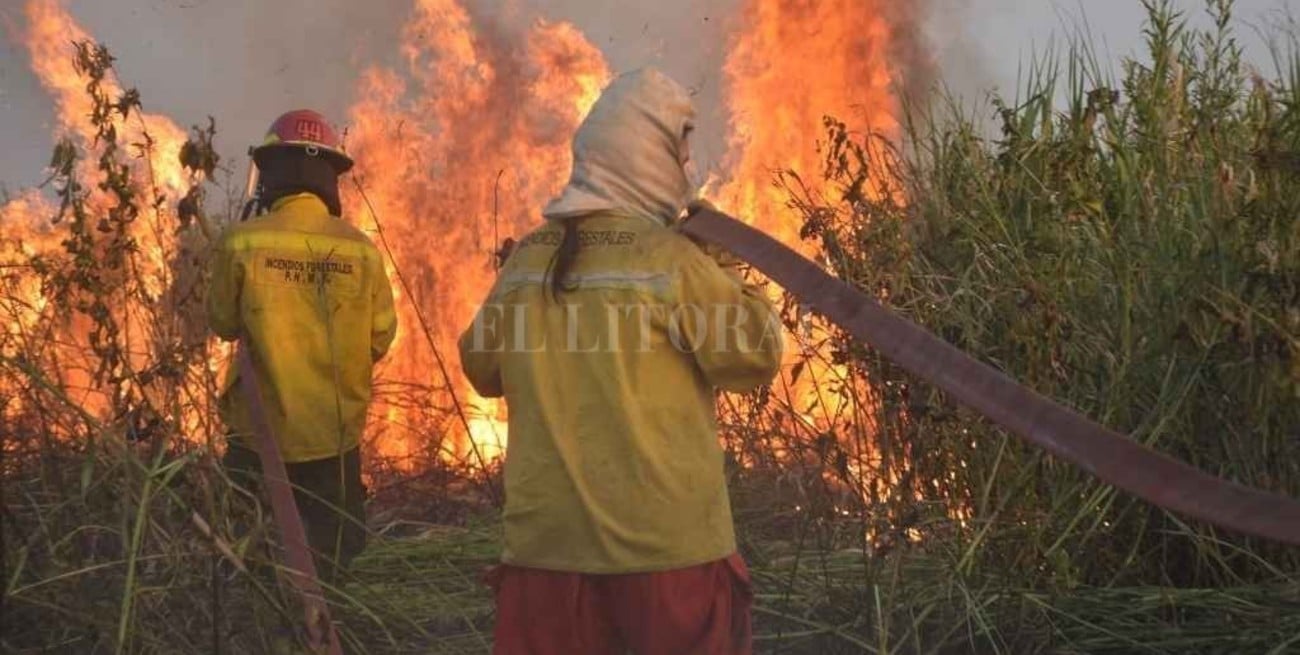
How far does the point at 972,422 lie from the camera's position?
405 cm

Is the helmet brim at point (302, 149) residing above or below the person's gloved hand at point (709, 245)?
above

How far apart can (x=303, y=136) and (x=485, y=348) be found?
88.3 inches

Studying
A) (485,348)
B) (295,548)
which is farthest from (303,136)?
(485,348)

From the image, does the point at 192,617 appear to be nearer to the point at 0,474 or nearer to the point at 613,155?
the point at 0,474

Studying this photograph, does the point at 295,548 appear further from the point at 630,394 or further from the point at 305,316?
the point at 305,316

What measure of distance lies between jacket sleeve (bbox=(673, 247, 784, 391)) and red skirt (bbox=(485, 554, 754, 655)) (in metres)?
0.43

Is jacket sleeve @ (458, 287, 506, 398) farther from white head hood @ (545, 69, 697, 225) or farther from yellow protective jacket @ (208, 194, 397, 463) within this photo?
yellow protective jacket @ (208, 194, 397, 463)

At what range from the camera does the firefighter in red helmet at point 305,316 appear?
432 centimetres

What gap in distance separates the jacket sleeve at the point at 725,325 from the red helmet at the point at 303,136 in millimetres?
2520

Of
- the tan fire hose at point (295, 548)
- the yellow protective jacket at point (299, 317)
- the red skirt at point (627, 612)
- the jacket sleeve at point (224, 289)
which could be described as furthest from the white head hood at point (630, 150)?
the jacket sleeve at point (224, 289)

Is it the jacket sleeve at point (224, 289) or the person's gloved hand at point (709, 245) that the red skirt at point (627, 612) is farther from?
the jacket sleeve at point (224, 289)

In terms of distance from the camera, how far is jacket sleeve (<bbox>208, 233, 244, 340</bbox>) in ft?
14.1

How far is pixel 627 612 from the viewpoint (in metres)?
2.56

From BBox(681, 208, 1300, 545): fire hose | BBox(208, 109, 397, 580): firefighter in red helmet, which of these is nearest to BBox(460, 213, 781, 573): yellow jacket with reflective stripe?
BBox(681, 208, 1300, 545): fire hose
